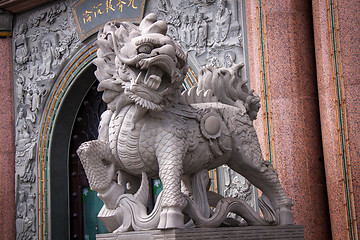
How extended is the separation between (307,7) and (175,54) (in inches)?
120

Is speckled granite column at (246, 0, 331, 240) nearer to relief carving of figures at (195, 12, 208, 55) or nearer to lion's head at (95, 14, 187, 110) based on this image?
relief carving of figures at (195, 12, 208, 55)

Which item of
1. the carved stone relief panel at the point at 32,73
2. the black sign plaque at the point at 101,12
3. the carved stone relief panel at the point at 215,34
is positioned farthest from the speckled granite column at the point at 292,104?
the carved stone relief panel at the point at 32,73

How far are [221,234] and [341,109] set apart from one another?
8.26ft

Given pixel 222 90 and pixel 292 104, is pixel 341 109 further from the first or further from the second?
pixel 222 90

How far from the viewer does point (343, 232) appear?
543 cm

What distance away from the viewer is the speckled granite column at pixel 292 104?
5680 millimetres

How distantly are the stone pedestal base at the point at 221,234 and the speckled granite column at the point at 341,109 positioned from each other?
4.92ft

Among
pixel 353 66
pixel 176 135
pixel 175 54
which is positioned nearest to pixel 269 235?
pixel 176 135

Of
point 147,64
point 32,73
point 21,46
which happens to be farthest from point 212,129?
point 21,46

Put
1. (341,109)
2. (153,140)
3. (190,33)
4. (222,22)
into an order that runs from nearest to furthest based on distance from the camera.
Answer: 1. (153,140)
2. (341,109)
3. (222,22)
4. (190,33)

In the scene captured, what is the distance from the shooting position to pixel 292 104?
5.86 meters

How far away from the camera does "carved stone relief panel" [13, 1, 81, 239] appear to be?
8.76m

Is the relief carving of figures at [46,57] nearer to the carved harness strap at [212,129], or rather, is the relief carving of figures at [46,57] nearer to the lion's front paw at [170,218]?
the carved harness strap at [212,129]

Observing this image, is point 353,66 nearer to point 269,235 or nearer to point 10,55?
point 269,235
